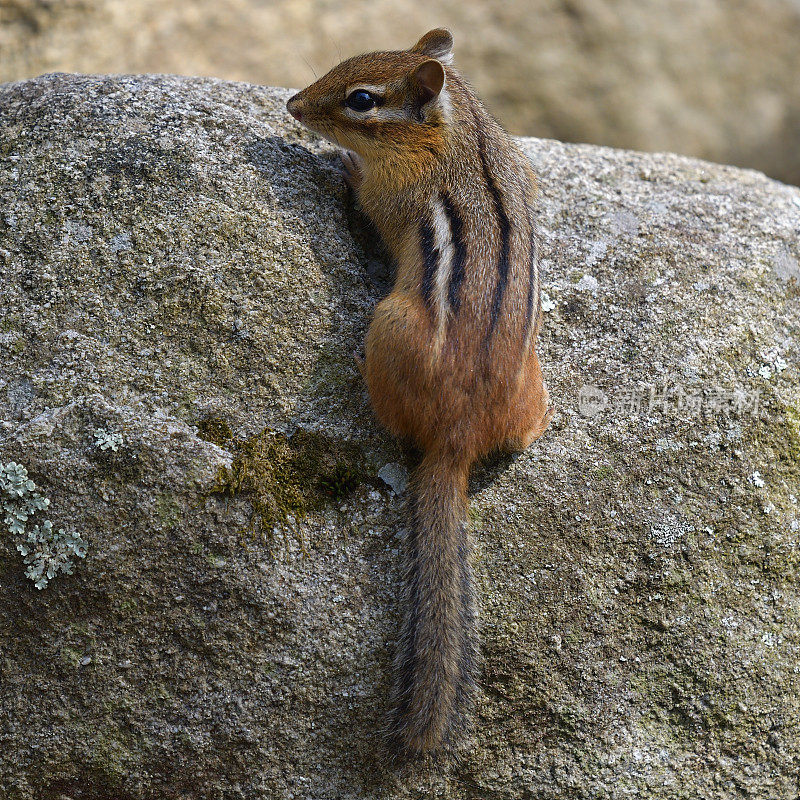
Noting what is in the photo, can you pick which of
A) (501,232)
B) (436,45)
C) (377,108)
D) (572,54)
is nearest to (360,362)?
(501,232)

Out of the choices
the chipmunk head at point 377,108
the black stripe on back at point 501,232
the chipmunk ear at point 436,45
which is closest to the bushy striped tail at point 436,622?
the black stripe on back at point 501,232

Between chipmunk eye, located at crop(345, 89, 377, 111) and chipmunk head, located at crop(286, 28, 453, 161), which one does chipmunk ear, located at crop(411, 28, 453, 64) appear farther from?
chipmunk eye, located at crop(345, 89, 377, 111)

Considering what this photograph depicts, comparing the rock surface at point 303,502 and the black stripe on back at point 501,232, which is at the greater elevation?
the black stripe on back at point 501,232

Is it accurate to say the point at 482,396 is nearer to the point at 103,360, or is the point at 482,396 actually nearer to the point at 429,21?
the point at 103,360

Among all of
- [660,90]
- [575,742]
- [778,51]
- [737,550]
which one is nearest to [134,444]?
[575,742]

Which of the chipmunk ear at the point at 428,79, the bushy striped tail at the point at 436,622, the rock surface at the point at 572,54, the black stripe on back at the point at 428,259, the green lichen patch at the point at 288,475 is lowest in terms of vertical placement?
the bushy striped tail at the point at 436,622

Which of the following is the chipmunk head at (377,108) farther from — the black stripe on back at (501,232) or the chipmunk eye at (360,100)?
the black stripe on back at (501,232)

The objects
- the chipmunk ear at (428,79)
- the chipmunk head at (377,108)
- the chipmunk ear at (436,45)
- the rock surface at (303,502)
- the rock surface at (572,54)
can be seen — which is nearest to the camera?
the rock surface at (303,502)

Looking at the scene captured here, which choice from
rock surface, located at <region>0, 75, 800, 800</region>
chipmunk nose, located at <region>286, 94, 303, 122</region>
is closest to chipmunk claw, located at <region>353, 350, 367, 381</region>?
rock surface, located at <region>0, 75, 800, 800</region>
